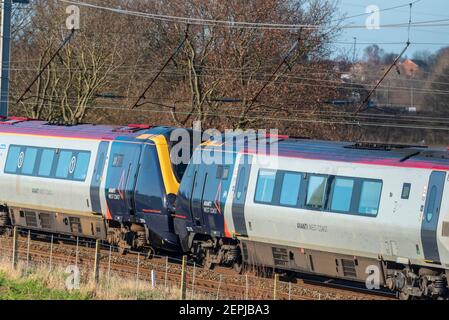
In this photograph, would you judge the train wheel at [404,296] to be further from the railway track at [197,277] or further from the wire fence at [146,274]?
the wire fence at [146,274]

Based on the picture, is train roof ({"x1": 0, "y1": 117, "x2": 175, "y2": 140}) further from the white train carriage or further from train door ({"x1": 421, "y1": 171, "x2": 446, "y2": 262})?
train door ({"x1": 421, "y1": 171, "x2": 446, "y2": 262})

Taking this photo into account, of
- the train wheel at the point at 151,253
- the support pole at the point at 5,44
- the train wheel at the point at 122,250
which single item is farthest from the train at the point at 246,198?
the support pole at the point at 5,44

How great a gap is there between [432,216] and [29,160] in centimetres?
1258

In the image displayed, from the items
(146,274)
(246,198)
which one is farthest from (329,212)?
(146,274)

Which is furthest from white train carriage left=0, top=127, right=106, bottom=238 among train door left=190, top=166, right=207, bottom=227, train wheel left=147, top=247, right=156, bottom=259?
train door left=190, top=166, right=207, bottom=227

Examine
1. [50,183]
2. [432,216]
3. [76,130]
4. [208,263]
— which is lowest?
[208,263]

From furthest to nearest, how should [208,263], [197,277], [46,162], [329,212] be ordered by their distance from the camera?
[46,162] → [208,263] → [197,277] → [329,212]

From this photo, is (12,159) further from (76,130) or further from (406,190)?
(406,190)

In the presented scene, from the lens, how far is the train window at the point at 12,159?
25.5 metres

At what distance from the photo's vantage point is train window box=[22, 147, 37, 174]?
2506cm

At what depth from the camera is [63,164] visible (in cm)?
2436

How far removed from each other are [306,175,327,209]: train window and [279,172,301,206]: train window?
0.31 meters

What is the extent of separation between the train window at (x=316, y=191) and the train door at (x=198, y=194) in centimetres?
306
